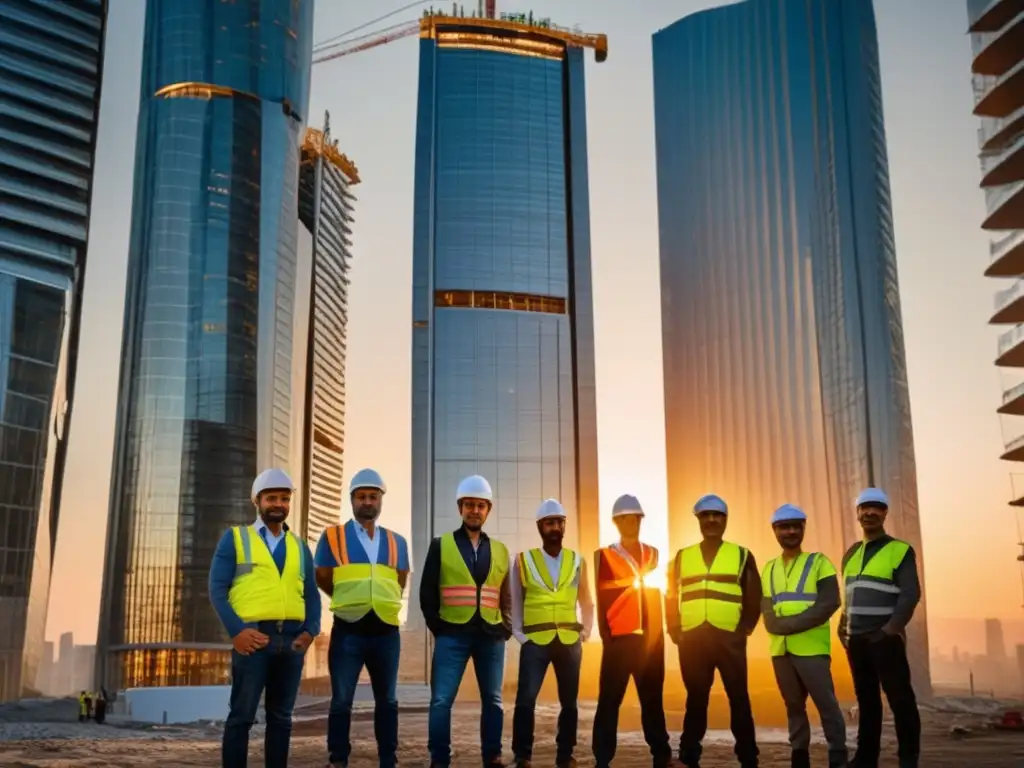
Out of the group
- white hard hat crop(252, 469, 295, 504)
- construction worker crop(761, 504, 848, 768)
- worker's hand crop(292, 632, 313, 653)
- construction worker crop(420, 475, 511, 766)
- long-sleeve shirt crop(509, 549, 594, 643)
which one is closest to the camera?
worker's hand crop(292, 632, 313, 653)

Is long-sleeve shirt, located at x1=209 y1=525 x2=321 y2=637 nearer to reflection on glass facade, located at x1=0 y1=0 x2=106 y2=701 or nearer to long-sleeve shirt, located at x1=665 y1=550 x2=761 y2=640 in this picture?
long-sleeve shirt, located at x1=665 y1=550 x2=761 y2=640

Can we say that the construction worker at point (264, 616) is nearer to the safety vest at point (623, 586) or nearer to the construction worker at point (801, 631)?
the safety vest at point (623, 586)

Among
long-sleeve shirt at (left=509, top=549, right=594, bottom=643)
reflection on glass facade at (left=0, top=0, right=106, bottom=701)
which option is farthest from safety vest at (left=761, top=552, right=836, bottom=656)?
reflection on glass facade at (left=0, top=0, right=106, bottom=701)

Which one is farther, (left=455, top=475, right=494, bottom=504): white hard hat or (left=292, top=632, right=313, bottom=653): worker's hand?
(left=455, top=475, right=494, bottom=504): white hard hat

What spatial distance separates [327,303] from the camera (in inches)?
5030

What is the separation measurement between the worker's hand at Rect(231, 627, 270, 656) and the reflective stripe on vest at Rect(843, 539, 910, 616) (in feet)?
15.0

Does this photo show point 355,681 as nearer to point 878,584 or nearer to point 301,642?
point 301,642

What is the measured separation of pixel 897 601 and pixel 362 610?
13.9ft

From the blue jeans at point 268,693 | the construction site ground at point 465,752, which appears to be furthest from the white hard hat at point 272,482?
the construction site ground at point 465,752

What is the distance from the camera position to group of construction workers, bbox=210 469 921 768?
8.55 m

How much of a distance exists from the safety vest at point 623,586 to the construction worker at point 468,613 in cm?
88

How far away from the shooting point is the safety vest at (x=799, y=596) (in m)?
9.04

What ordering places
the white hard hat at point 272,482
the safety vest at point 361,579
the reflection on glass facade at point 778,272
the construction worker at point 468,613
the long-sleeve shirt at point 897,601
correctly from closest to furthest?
the white hard hat at point 272,482
the safety vest at point 361,579
the construction worker at point 468,613
the long-sleeve shirt at point 897,601
the reflection on glass facade at point 778,272

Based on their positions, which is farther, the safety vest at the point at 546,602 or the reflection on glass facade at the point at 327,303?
the reflection on glass facade at the point at 327,303
